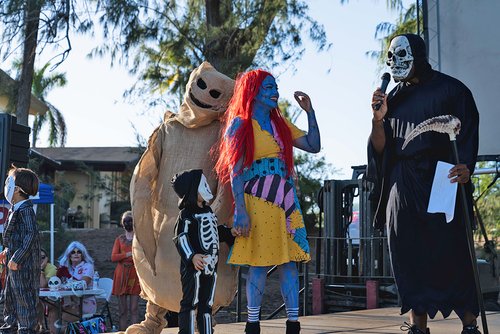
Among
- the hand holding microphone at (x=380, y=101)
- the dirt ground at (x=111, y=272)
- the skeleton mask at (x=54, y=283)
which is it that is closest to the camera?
the hand holding microphone at (x=380, y=101)

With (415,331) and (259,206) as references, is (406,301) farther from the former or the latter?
(259,206)

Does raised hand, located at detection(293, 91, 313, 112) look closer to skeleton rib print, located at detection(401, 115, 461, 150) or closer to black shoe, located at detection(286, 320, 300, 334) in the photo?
skeleton rib print, located at detection(401, 115, 461, 150)

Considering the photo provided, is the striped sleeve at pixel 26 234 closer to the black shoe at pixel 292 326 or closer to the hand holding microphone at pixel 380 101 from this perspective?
the black shoe at pixel 292 326

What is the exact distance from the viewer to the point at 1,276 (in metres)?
8.09

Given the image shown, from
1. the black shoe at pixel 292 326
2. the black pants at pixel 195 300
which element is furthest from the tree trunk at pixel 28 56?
the black shoe at pixel 292 326

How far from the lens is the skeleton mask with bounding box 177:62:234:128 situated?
5098 mm

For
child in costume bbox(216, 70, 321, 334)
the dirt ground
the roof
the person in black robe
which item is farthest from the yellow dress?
the roof

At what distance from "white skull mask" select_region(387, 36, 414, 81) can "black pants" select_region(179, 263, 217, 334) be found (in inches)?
56.9

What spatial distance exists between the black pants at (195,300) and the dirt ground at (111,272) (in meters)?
6.40

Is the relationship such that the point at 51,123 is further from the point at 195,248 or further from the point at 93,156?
the point at 195,248

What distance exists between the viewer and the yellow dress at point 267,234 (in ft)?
14.5

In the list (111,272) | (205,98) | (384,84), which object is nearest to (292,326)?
(384,84)

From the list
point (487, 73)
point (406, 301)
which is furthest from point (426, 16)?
point (406, 301)

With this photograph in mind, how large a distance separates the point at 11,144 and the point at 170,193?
2.37 meters
